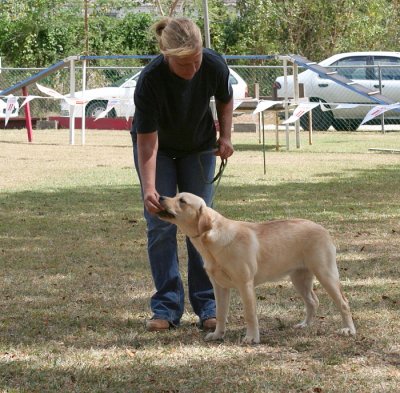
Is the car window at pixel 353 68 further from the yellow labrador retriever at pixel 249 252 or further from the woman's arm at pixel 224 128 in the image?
the yellow labrador retriever at pixel 249 252

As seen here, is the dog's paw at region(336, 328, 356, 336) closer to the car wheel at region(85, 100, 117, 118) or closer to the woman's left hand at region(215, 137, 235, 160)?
the woman's left hand at region(215, 137, 235, 160)

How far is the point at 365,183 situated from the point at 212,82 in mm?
8314

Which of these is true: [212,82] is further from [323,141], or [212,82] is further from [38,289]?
[323,141]

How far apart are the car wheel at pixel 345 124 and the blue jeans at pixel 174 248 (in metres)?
19.3

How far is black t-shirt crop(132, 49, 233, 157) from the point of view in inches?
221

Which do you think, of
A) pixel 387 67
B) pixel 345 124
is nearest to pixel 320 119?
pixel 345 124

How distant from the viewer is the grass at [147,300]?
486cm

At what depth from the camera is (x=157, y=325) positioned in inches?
231

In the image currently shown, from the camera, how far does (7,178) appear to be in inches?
587

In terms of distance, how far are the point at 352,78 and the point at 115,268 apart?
17555 millimetres

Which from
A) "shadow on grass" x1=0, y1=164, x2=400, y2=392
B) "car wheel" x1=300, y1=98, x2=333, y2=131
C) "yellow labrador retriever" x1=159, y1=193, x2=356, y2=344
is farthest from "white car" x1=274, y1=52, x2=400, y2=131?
"yellow labrador retriever" x1=159, y1=193, x2=356, y2=344

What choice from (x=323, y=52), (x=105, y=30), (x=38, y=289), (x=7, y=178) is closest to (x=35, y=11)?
(x=105, y=30)

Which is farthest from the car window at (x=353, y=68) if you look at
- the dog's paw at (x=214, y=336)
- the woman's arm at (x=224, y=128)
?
the dog's paw at (x=214, y=336)

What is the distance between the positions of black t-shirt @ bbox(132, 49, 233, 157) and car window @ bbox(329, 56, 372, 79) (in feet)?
60.0
